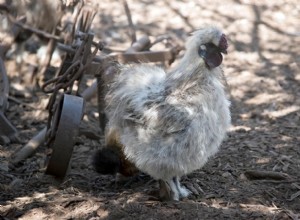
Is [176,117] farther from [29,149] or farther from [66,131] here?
[29,149]

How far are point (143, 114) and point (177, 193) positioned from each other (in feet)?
2.09

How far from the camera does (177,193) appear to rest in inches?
142

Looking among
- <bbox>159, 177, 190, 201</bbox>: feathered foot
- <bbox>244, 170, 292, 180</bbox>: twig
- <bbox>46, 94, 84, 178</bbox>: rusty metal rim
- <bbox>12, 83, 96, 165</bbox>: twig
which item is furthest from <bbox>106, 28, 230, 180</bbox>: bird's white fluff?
<bbox>12, 83, 96, 165</bbox>: twig

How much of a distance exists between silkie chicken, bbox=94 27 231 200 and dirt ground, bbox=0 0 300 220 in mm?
254

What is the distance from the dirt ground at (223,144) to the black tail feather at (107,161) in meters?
0.19

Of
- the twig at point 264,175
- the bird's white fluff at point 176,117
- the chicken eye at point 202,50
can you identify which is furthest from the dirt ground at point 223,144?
the chicken eye at point 202,50

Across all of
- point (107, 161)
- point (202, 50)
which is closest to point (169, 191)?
point (107, 161)

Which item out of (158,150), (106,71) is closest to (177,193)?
(158,150)

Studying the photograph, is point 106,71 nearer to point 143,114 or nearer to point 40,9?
point 143,114

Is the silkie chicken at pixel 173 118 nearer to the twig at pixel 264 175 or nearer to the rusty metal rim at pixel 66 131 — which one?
the rusty metal rim at pixel 66 131

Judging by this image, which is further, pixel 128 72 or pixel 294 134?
pixel 294 134

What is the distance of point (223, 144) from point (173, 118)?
1.68 metres

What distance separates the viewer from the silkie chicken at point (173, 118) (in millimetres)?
3287

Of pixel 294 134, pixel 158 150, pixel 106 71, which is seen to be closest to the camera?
pixel 158 150
